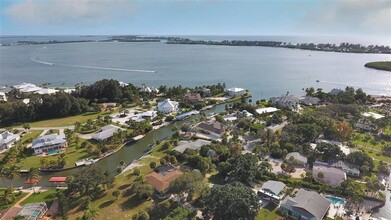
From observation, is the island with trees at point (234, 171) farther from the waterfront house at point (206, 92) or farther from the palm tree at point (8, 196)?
the waterfront house at point (206, 92)

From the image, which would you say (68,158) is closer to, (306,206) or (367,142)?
(306,206)

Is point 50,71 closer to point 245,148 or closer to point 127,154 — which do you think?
point 127,154

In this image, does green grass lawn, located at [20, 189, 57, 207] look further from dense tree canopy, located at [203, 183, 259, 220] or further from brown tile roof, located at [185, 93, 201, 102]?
brown tile roof, located at [185, 93, 201, 102]

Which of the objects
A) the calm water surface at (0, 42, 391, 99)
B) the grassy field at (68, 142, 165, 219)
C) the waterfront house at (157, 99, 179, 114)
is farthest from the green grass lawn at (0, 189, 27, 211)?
the calm water surface at (0, 42, 391, 99)

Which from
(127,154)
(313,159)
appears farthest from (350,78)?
(127,154)

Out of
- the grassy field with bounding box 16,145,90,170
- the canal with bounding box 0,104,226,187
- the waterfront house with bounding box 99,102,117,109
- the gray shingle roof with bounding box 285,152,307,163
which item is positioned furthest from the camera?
the waterfront house with bounding box 99,102,117,109

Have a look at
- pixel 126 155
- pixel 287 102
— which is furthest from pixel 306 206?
pixel 287 102

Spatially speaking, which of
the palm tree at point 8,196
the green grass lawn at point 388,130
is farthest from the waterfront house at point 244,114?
the palm tree at point 8,196
